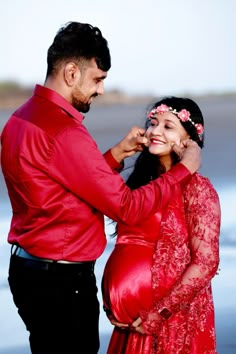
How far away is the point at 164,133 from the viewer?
12.5ft

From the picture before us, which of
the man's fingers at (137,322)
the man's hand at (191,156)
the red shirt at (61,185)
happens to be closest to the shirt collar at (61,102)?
the red shirt at (61,185)

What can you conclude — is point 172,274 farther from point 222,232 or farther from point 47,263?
point 222,232

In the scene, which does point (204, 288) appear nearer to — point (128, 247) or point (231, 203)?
point (128, 247)

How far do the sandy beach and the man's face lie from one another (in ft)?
2.69

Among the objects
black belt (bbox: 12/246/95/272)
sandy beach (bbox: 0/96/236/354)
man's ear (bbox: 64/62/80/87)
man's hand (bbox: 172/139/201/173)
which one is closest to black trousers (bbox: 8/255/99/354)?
black belt (bbox: 12/246/95/272)

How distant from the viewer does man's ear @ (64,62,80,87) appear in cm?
341

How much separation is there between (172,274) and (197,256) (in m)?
0.11

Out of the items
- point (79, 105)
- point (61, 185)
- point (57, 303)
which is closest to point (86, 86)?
point (79, 105)

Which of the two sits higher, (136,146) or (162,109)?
(162,109)

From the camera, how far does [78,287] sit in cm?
345

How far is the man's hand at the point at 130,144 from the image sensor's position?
3771 millimetres

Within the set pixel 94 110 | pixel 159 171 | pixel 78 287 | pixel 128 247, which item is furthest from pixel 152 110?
pixel 94 110

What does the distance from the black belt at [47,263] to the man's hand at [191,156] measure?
16.6 inches

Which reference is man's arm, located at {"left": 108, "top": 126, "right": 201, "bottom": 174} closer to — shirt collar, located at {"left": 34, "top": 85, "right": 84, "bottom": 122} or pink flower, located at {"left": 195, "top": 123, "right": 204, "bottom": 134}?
pink flower, located at {"left": 195, "top": 123, "right": 204, "bottom": 134}
